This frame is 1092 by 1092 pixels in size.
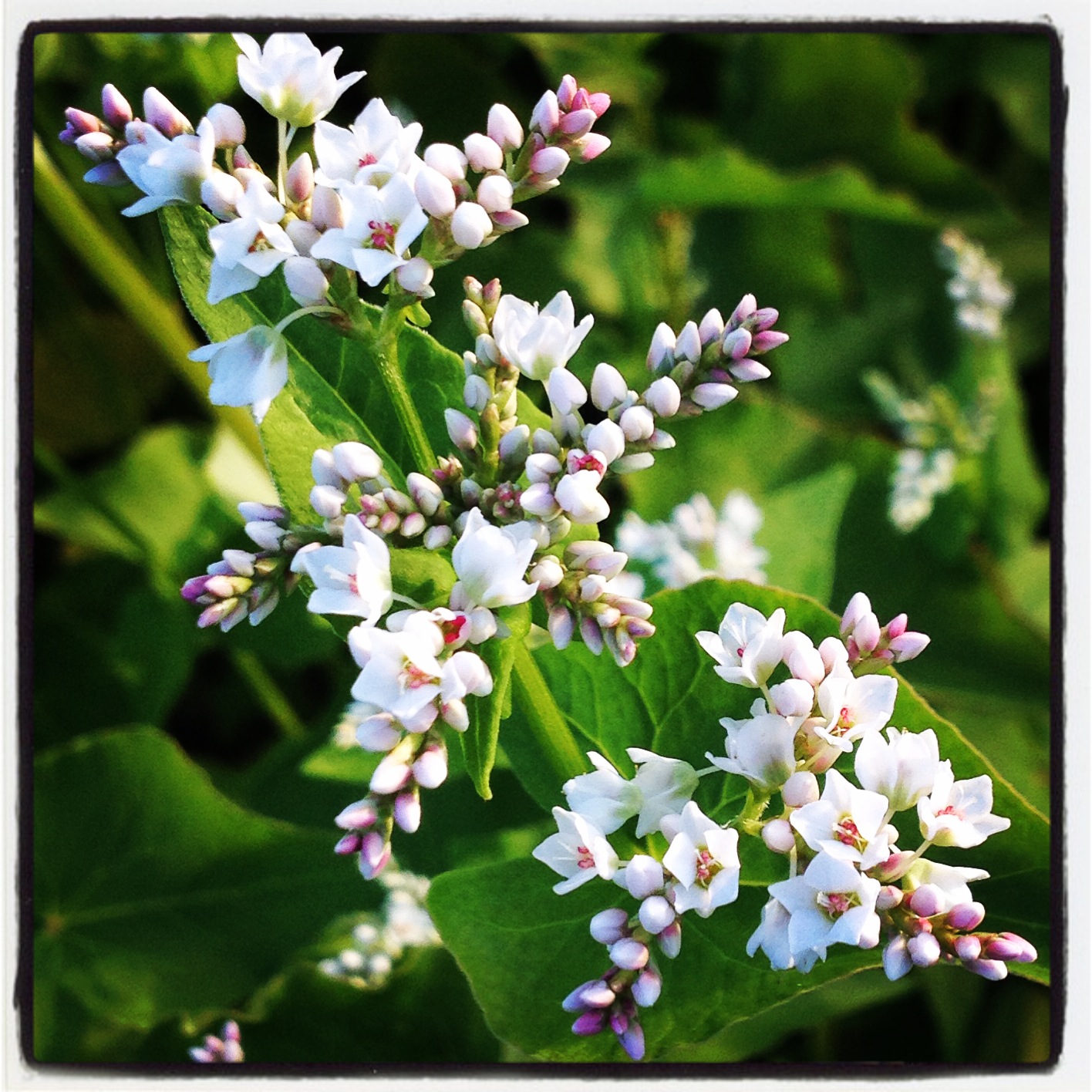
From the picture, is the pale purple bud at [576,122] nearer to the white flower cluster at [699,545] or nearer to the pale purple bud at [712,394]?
the pale purple bud at [712,394]

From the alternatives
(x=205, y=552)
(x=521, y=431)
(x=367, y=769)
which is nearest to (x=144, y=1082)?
(x=367, y=769)

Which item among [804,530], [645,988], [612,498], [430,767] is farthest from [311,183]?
[612,498]

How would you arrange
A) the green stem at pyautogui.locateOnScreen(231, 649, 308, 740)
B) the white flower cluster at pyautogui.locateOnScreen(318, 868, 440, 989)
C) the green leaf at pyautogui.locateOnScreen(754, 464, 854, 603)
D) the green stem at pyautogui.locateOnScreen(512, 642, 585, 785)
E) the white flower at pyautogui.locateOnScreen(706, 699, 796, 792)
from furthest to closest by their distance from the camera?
1. the green stem at pyautogui.locateOnScreen(231, 649, 308, 740)
2. the green leaf at pyautogui.locateOnScreen(754, 464, 854, 603)
3. the white flower cluster at pyautogui.locateOnScreen(318, 868, 440, 989)
4. the green stem at pyautogui.locateOnScreen(512, 642, 585, 785)
5. the white flower at pyautogui.locateOnScreen(706, 699, 796, 792)

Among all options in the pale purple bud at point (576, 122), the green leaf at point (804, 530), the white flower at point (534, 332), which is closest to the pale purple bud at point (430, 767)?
the white flower at point (534, 332)

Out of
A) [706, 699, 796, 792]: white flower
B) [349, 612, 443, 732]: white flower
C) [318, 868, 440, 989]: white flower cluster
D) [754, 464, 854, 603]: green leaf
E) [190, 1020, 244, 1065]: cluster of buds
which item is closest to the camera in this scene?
[349, 612, 443, 732]: white flower

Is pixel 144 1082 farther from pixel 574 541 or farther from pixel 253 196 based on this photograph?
pixel 253 196

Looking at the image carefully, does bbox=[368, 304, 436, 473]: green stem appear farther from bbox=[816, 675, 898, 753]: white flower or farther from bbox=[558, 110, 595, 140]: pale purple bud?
bbox=[816, 675, 898, 753]: white flower

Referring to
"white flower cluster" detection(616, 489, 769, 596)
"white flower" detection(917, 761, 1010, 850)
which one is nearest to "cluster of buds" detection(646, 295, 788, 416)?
"white flower" detection(917, 761, 1010, 850)

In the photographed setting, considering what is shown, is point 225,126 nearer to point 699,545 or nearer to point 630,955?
point 630,955
